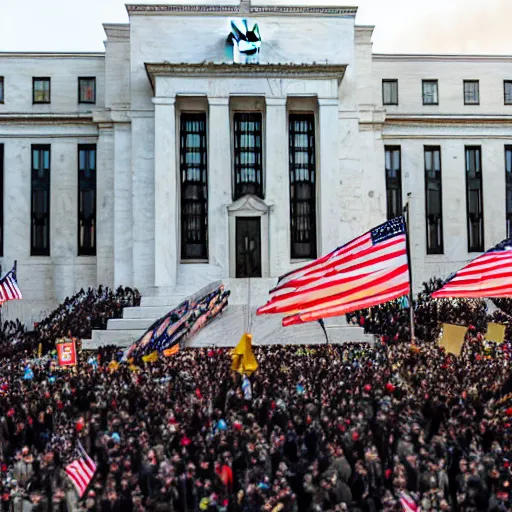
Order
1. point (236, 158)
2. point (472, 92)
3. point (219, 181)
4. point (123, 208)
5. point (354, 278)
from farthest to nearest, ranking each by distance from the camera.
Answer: point (472, 92) < point (123, 208) < point (236, 158) < point (219, 181) < point (354, 278)

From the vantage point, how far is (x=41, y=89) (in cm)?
5312

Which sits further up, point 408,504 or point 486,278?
point 486,278

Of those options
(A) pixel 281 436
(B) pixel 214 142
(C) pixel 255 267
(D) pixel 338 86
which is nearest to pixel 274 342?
(C) pixel 255 267

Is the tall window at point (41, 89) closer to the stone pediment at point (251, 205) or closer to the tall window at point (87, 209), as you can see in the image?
the tall window at point (87, 209)

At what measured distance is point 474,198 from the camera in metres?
53.8

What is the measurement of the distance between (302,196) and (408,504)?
35230mm

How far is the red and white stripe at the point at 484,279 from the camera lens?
2191cm

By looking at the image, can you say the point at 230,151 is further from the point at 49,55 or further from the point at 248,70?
the point at 49,55

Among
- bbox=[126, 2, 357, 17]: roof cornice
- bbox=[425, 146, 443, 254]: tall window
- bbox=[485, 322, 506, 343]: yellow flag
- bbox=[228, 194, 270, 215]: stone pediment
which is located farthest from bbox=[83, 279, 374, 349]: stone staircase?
bbox=[126, 2, 357, 17]: roof cornice

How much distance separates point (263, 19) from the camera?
162 ft

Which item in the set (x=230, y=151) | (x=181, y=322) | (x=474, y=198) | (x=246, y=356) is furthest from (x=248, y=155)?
(x=246, y=356)

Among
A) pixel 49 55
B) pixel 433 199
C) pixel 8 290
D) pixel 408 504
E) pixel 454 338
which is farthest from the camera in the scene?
pixel 433 199

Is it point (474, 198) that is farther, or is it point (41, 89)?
point (474, 198)

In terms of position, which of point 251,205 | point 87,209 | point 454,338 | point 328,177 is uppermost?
point 328,177
